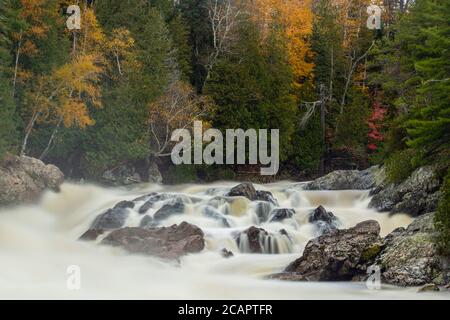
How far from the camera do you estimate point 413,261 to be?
16828 mm

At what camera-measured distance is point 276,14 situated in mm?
43438

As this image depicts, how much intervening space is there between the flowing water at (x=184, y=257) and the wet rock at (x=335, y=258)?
1.98 feet

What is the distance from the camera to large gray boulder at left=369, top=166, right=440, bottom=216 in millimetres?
22656

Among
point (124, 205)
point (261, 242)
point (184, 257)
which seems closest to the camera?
point (184, 257)

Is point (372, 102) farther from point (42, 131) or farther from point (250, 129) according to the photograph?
point (42, 131)

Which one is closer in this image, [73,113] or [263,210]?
[263,210]

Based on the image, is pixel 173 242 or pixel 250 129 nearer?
pixel 173 242

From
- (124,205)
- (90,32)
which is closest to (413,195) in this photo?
(124,205)

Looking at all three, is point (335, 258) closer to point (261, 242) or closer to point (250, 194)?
point (261, 242)

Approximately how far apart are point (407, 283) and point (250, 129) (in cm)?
2308

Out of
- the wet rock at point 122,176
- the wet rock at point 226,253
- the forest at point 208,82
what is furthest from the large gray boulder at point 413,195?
the wet rock at point 122,176

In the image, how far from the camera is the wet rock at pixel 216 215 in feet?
79.9

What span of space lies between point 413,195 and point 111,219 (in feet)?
37.1
